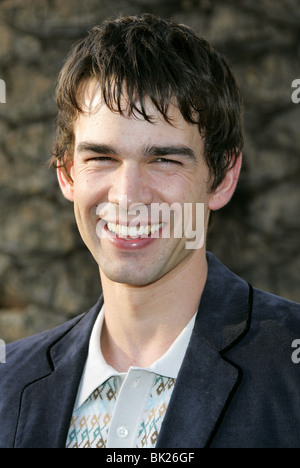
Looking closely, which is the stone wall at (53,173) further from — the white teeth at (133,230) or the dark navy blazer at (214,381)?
the white teeth at (133,230)

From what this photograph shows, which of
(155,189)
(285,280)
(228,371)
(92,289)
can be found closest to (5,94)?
(92,289)

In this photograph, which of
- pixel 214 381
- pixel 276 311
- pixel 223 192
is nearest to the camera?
pixel 214 381

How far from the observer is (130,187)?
A: 63.8 inches

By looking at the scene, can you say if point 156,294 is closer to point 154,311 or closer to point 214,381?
point 154,311

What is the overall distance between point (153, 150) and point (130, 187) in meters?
0.10

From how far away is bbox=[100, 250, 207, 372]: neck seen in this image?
1745mm

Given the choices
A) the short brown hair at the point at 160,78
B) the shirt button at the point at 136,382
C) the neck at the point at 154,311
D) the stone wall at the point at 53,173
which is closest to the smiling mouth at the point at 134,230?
the neck at the point at 154,311

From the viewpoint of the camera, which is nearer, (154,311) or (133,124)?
(133,124)

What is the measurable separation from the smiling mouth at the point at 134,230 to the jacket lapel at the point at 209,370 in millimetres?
202

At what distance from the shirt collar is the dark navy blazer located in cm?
2

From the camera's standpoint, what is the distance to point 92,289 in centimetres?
315

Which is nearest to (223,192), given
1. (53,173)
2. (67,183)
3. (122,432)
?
(67,183)

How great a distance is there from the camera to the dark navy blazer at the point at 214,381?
1.52 metres

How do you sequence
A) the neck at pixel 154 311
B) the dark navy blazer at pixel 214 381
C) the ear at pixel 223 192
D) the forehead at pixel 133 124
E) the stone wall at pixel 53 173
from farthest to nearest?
the stone wall at pixel 53 173, the ear at pixel 223 192, the neck at pixel 154 311, the forehead at pixel 133 124, the dark navy blazer at pixel 214 381
